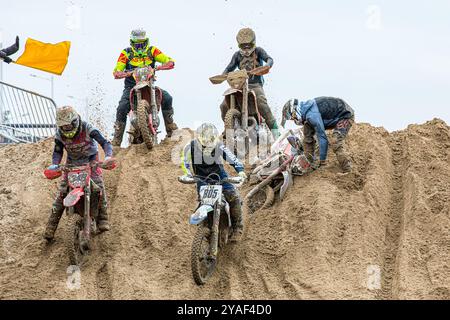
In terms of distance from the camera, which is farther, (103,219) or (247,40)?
(247,40)

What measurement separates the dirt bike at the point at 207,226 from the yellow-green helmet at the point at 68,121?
170cm

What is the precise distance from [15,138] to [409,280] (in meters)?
9.32

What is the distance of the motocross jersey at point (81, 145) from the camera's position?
13383 millimetres

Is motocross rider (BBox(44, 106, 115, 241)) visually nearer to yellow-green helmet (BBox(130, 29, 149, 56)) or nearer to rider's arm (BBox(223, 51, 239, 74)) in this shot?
yellow-green helmet (BBox(130, 29, 149, 56))

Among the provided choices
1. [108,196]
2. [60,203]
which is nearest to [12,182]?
[108,196]

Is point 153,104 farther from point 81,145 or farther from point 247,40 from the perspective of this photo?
point 81,145

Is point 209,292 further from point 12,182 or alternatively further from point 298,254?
point 12,182

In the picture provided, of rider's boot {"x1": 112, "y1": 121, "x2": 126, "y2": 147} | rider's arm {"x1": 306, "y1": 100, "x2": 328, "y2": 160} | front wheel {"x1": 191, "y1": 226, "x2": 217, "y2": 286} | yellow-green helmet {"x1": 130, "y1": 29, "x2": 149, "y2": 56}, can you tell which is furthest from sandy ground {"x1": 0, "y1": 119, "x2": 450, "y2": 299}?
yellow-green helmet {"x1": 130, "y1": 29, "x2": 149, "y2": 56}

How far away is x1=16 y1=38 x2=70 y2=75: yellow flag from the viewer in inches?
734

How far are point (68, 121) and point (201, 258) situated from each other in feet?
8.54

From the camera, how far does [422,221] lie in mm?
13906

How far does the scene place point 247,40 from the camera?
17.3m

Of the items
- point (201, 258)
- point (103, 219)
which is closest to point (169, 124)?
point (103, 219)
